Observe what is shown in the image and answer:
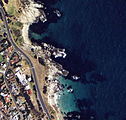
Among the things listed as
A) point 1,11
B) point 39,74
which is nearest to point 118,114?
point 39,74

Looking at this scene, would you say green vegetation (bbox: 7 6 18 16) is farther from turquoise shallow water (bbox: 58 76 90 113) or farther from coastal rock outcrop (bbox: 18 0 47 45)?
turquoise shallow water (bbox: 58 76 90 113)

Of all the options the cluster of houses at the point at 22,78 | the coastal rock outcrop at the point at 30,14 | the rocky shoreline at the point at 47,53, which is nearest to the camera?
the coastal rock outcrop at the point at 30,14

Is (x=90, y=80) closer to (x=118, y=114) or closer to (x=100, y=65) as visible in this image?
(x=100, y=65)

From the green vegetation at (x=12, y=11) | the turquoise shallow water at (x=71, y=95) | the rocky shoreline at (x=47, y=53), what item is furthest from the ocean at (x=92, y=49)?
the green vegetation at (x=12, y=11)

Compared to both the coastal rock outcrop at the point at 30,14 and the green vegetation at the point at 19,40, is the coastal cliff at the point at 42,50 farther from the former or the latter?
the green vegetation at the point at 19,40

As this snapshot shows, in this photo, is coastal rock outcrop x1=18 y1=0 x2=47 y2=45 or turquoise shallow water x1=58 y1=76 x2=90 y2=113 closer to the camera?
coastal rock outcrop x1=18 y1=0 x2=47 y2=45

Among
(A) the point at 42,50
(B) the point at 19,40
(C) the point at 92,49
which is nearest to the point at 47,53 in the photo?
(A) the point at 42,50

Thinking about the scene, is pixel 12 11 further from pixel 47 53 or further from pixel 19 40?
pixel 47 53

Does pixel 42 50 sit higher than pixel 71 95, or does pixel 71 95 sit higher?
pixel 42 50

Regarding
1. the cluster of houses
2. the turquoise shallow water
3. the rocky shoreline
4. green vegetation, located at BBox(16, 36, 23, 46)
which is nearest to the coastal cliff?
the rocky shoreline
